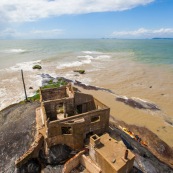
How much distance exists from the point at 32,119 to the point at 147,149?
748 inches

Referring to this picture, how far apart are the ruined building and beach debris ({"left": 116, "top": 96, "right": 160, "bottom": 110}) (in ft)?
52.8

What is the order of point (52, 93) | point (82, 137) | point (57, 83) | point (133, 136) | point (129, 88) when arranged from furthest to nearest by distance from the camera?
point (57, 83)
point (129, 88)
point (133, 136)
point (52, 93)
point (82, 137)

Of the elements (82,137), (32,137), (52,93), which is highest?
(52,93)

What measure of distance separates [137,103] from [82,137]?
21838mm

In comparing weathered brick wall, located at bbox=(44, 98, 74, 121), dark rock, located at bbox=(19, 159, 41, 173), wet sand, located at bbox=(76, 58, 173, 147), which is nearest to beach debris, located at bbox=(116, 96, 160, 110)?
wet sand, located at bbox=(76, 58, 173, 147)

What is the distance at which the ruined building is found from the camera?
17.6 meters

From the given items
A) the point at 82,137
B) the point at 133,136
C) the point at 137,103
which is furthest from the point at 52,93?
the point at 137,103

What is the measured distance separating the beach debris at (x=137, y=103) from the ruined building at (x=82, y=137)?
16.1 m

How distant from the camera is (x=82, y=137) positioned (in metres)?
21.4

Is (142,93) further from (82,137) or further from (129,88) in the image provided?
(82,137)

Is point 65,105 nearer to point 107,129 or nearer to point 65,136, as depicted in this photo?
point 65,136

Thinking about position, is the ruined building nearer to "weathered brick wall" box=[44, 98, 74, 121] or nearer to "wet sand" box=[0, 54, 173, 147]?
"weathered brick wall" box=[44, 98, 74, 121]

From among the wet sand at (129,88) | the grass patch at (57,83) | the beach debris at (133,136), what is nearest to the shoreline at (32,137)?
the beach debris at (133,136)

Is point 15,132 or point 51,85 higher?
point 15,132
